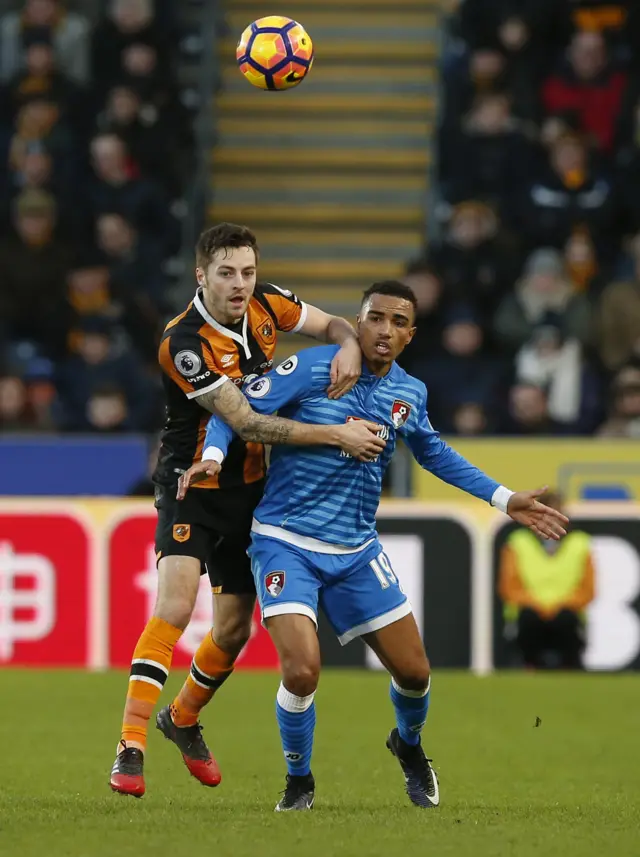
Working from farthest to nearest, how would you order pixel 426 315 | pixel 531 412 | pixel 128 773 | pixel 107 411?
pixel 426 315 < pixel 107 411 < pixel 531 412 < pixel 128 773

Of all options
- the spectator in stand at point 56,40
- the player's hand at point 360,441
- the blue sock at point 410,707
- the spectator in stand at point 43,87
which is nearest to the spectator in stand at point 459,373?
the spectator in stand at point 43,87

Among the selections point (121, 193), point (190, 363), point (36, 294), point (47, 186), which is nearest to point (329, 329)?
point (190, 363)

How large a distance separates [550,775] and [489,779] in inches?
13.9

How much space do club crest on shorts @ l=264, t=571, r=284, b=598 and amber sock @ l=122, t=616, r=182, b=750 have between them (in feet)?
1.45

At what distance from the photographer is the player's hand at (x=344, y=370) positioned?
681 centimetres

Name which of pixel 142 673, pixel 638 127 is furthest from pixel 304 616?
pixel 638 127

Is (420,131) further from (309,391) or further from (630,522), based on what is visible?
(309,391)

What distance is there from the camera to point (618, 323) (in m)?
14.0

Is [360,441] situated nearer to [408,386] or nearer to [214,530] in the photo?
[408,386]

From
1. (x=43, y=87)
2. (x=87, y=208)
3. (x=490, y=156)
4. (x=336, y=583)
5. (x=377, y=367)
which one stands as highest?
(x=43, y=87)

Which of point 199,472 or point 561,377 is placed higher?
point 199,472

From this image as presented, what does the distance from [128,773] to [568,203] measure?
931cm

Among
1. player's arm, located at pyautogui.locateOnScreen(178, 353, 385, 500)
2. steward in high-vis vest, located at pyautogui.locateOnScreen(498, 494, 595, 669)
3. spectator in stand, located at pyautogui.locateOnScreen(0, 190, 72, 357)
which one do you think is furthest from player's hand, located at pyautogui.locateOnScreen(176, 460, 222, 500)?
spectator in stand, located at pyautogui.locateOnScreen(0, 190, 72, 357)

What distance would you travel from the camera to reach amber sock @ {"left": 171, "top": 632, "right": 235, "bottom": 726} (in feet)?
24.0
